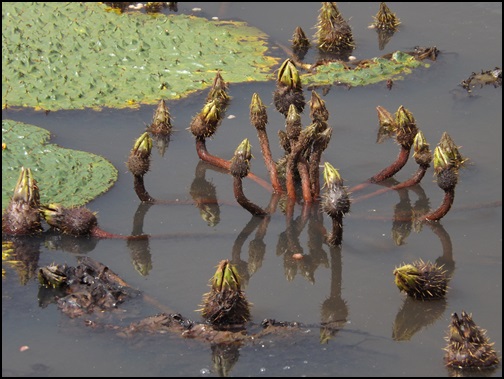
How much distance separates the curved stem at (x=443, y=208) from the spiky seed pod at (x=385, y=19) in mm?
3696

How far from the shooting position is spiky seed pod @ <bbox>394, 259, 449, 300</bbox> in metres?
5.16

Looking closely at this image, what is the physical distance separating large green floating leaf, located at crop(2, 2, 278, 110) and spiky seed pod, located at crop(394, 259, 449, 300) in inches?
129

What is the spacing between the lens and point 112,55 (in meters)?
8.42

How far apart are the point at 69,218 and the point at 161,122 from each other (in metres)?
1.52

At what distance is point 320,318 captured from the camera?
17.0ft

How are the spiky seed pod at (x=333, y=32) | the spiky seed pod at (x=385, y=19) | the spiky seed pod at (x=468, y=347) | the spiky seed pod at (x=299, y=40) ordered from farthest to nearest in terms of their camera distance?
the spiky seed pod at (x=385, y=19) → the spiky seed pod at (x=299, y=40) → the spiky seed pod at (x=333, y=32) → the spiky seed pod at (x=468, y=347)

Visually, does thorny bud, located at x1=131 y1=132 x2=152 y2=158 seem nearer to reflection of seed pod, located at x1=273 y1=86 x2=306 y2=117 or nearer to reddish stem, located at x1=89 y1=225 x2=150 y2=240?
reddish stem, located at x1=89 y1=225 x2=150 y2=240

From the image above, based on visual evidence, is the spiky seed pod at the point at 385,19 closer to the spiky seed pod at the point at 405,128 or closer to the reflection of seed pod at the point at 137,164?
the spiky seed pod at the point at 405,128

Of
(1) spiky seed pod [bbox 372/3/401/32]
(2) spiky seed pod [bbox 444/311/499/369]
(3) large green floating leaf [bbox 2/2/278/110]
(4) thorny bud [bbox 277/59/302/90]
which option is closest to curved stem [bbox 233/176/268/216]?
(4) thorny bud [bbox 277/59/302/90]

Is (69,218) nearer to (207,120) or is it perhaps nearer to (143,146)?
(143,146)

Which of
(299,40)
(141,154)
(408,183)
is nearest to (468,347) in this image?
(408,183)

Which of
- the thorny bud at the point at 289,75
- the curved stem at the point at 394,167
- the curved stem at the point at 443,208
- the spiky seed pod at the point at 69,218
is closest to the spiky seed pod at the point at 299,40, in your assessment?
the curved stem at the point at 394,167

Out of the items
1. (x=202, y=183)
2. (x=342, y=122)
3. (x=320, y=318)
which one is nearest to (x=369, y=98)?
(x=342, y=122)

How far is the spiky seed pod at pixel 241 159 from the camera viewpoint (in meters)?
5.73
